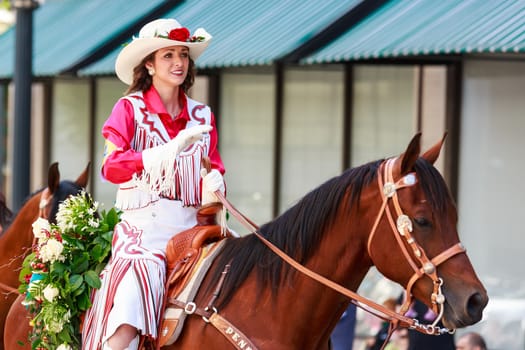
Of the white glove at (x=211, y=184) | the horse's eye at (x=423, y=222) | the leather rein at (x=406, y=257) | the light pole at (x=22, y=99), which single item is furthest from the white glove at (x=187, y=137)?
the light pole at (x=22, y=99)

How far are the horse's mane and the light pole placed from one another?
532cm

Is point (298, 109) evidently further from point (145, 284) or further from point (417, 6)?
point (145, 284)

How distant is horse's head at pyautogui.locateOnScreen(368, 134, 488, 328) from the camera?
420 cm

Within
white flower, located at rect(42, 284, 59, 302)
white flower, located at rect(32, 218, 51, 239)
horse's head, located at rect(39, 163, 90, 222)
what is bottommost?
white flower, located at rect(42, 284, 59, 302)

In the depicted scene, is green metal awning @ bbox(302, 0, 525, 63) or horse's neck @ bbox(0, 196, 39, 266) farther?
green metal awning @ bbox(302, 0, 525, 63)

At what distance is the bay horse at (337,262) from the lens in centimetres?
427

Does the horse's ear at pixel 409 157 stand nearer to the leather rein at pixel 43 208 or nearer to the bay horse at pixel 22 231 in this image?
the bay horse at pixel 22 231

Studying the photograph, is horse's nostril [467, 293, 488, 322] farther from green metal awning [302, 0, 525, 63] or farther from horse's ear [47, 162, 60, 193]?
green metal awning [302, 0, 525, 63]

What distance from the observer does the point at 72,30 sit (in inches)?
534

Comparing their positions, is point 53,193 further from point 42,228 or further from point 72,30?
point 72,30

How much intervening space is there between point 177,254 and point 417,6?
4574mm

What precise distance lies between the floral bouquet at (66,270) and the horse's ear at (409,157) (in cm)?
177

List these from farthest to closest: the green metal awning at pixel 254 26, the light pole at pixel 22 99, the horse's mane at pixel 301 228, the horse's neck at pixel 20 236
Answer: the light pole at pixel 22 99 < the green metal awning at pixel 254 26 < the horse's neck at pixel 20 236 < the horse's mane at pixel 301 228

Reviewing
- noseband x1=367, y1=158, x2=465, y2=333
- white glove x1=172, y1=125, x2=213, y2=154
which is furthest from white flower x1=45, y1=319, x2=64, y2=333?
noseband x1=367, y1=158, x2=465, y2=333
